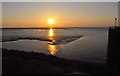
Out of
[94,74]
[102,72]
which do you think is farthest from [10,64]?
[102,72]

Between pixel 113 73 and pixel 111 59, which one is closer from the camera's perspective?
pixel 113 73

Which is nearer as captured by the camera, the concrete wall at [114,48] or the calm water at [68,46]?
the concrete wall at [114,48]

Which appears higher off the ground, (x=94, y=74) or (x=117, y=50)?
(x=117, y=50)

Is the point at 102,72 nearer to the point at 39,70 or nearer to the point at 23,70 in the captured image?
the point at 39,70

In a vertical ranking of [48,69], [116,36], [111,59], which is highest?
[116,36]

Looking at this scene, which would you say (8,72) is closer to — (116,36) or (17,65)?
(17,65)

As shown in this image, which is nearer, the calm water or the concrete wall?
the concrete wall

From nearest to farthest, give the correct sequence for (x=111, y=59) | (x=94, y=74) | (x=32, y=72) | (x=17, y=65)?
1. (x=32, y=72)
2. (x=94, y=74)
3. (x=17, y=65)
4. (x=111, y=59)

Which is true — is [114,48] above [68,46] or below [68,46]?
above

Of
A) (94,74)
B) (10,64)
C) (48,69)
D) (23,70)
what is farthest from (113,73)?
(10,64)

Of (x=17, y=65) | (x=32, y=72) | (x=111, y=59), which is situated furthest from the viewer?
(x=111, y=59)

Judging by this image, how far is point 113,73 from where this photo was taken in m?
9.04

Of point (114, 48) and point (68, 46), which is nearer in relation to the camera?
point (114, 48)

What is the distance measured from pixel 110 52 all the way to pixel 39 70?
12018 millimetres
